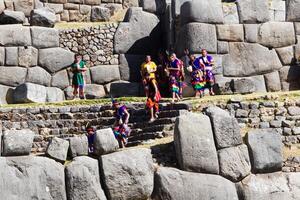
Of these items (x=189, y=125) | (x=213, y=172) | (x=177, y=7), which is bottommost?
(x=213, y=172)

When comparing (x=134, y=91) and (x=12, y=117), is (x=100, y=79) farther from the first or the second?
Result: (x=12, y=117)

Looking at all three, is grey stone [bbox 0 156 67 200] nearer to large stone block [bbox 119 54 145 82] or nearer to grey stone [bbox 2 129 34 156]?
grey stone [bbox 2 129 34 156]

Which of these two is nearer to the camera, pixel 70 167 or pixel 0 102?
pixel 70 167

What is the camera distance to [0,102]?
18.8 meters

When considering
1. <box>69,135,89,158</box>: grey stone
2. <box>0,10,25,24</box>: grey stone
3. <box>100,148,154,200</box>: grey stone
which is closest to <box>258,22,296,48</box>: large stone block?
<box>0,10,25,24</box>: grey stone

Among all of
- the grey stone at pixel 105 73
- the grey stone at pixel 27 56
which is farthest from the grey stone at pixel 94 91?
the grey stone at pixel 27 56

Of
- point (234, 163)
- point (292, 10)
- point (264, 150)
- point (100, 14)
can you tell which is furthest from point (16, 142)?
point (100, 14)

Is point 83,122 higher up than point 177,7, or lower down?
lower down

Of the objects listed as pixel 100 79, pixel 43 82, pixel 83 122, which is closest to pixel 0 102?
pixel 43 82

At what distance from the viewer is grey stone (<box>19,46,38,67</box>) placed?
19719 millimetres

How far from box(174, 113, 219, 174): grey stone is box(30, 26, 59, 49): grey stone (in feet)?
28.8

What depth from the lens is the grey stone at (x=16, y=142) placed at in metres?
11.4

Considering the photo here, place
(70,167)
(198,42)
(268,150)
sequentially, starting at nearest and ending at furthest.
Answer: (70,167), (268,150), (198,42)

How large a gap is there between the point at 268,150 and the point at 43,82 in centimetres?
896
